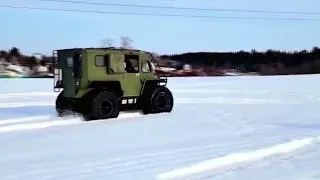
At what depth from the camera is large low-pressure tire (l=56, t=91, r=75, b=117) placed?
13.7 metres

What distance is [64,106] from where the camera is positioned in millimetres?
13852

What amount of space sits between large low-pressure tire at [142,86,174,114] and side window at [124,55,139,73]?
859 millimetres

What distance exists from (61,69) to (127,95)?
6.45 ft

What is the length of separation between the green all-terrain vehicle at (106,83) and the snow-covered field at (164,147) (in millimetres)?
486

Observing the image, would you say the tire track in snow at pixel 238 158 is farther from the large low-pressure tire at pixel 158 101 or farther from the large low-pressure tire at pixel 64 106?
the large low-pressure tire at pixel 64 106

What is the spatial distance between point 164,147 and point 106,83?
A: 536 cm

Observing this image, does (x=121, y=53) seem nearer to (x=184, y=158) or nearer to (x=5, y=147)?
(x=5, y=147)

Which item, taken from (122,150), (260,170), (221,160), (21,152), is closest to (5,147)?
(21,152)

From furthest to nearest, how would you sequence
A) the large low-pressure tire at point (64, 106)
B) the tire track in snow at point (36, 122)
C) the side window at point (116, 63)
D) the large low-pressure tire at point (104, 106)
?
the large low-pressure tire at point (64, 106), the side window at point (116, 63), the large low-pressure tire at point (104, 106), the tire track in snow at point (36, 122)

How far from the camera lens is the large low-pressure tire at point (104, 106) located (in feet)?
42.4

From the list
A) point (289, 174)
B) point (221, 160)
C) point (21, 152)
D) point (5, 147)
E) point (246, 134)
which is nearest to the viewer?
point (289, 174)

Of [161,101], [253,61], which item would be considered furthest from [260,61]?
[161,101]

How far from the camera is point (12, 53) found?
3246 inches

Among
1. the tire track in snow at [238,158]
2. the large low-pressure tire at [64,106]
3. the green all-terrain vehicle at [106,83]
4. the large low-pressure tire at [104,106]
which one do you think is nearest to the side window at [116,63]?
the green all-terrain vehicle at [106,83]
